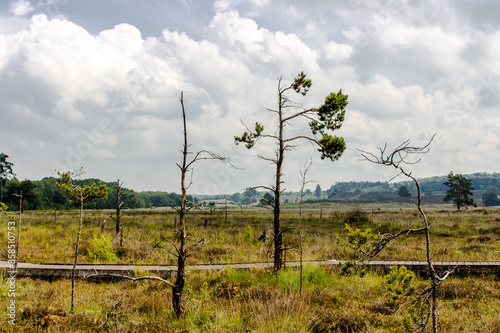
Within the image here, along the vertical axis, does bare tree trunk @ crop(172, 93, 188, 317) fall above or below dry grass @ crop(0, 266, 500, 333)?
above

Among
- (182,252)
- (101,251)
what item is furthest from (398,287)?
(101,251)

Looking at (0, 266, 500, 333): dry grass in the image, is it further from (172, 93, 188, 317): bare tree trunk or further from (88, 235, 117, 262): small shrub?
(88, 235, 117, 262): small shrub

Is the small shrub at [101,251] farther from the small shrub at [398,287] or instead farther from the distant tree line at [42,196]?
the distant tree line at [42,196]

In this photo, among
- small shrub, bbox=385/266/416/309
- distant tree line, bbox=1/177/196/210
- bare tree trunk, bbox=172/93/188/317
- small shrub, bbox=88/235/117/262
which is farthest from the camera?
distant tree line, bbox=1/177/196/210

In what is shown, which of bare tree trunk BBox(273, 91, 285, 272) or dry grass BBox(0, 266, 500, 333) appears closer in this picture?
dry grass BBox(0, 266, 500, 333)

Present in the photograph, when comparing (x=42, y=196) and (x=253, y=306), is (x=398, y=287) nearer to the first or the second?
(x=253, y=306)

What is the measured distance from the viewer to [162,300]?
8.17 m

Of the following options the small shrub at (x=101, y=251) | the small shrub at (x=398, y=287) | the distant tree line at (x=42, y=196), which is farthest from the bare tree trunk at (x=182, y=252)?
the distant tree line at (x=42, y=196)

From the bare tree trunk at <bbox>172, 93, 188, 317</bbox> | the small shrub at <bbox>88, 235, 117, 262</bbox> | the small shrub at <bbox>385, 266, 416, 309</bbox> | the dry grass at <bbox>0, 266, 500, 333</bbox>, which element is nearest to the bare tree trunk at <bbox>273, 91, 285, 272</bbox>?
the dry grass at <bbox>0, 266, 500, 333</bbox>

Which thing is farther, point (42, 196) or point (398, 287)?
point (42, 196)

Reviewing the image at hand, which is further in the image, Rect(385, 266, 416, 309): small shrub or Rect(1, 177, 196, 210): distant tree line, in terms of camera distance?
Rect(1, 177, 196, 210): distant tree line

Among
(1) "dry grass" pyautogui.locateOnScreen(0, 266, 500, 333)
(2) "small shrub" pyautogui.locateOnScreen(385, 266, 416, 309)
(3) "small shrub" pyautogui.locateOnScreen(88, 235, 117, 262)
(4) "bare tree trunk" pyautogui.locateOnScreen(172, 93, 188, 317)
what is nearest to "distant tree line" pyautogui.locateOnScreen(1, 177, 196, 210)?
(3) "small shrub" pyautogui.locateOnScreen(88, 235, 117, 262)

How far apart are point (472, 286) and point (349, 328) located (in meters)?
5.21

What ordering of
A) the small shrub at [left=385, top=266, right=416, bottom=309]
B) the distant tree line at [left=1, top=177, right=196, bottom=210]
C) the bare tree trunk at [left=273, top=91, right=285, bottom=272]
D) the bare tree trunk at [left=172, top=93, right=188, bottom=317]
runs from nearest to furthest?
the small shrub at [left=385, top=266, right=416, bottom=309] → the bare tree trunk at [left=172, top=93, right=188, bottom=317] → the bare tree trunk at [left=273, top=91, right=285, bottom=272] → the distant tree line at [left=1, top=177, right=196, bottom=210]
